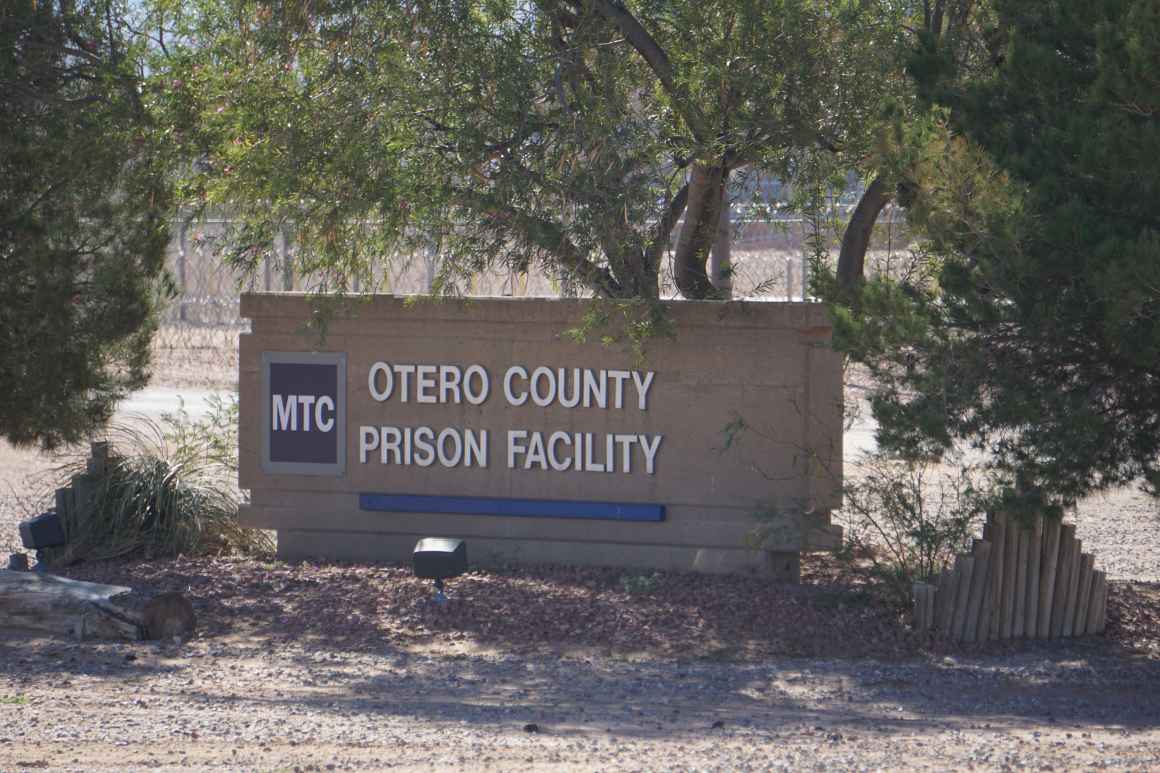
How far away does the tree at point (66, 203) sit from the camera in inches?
412

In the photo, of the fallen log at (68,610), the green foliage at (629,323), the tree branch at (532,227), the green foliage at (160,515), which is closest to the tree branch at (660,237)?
the green foliage at (629,323)

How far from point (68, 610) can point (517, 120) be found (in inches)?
155

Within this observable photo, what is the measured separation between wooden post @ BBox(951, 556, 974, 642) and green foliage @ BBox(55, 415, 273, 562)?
17.0 feet

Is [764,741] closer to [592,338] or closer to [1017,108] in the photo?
[1017,108]

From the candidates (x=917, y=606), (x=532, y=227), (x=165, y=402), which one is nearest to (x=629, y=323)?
(x=532, y=227)

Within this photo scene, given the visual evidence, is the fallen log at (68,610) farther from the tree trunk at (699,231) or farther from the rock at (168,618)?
the tree trunk at (699,231)

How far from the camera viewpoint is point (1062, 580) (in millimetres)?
8852

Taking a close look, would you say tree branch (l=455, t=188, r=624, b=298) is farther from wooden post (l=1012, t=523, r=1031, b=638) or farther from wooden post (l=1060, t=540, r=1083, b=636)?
wooden post (l=1060, t=540, r=1083, b=636)

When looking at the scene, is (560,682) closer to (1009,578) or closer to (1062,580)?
(1009,578)

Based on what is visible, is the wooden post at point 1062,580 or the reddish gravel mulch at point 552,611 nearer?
the reddish gravel mulch at point 552,611

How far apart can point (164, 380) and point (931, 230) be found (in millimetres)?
17190

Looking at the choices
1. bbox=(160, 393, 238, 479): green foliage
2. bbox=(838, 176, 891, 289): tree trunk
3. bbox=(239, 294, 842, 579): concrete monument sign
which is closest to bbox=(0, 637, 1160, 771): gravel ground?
bbox=(239, 294, 842, 579): concrete monument sign

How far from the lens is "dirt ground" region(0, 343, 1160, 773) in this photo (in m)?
6.41

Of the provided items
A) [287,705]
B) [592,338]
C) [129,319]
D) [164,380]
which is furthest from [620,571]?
[164,380]
